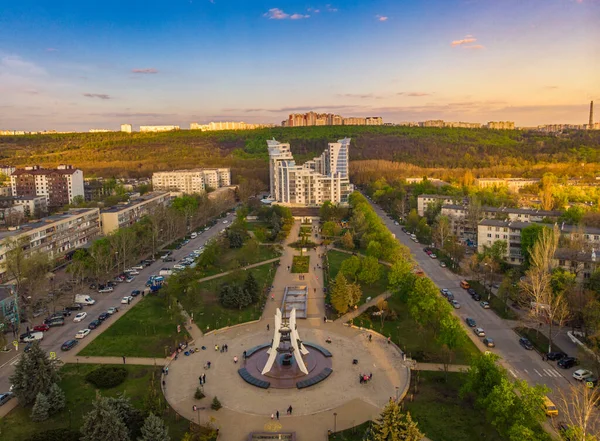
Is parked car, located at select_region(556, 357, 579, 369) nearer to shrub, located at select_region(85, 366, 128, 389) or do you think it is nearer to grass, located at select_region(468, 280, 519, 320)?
grass, located at select_region(468, 280, 519, 320)

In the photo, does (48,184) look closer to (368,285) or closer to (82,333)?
(82,333)

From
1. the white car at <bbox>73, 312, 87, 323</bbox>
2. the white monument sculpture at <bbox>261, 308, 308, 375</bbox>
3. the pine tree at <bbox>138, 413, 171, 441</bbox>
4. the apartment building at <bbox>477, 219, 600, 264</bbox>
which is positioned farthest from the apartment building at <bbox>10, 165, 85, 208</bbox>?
the pine tree at <bbox>138, 413, 171, 441</bbox>

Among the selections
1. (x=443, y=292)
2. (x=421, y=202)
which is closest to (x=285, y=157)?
(x=421, y=202)

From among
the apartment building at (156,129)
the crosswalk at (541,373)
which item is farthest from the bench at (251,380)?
the apartment building at (156,129)

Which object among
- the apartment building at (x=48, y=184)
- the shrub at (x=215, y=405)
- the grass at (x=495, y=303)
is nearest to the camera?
the shrub at (x=215, y=405)

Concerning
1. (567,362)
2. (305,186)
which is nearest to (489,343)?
(567,362)

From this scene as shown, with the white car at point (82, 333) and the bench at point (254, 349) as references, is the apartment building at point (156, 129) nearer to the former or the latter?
the white car at point (82, 333)

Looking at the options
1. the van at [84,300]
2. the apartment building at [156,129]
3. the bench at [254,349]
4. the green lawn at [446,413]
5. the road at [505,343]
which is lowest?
the road at [505,343]
